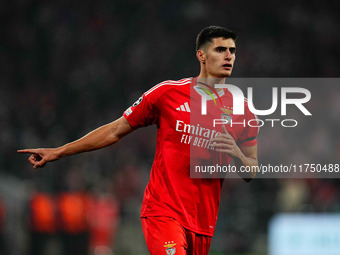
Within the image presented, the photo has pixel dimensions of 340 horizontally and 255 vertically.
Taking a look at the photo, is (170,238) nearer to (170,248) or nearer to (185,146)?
(170,248)

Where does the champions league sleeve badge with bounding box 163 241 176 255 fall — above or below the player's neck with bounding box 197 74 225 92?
below

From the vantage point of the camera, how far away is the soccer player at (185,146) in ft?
16.8

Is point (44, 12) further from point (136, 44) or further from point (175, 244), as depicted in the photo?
point (175, 244)

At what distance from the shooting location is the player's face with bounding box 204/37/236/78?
209 inches

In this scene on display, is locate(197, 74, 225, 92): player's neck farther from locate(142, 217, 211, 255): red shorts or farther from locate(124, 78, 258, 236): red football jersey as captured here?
locate(142, 217, 211, 255): red shorts

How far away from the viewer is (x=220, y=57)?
534 centimetres

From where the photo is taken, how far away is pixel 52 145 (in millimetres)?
15328

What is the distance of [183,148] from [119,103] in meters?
13.9

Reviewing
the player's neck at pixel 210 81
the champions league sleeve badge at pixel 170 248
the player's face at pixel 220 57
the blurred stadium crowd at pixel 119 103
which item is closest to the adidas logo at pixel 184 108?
the player's neck at pixel 210 81

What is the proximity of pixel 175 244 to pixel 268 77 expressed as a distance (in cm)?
1455

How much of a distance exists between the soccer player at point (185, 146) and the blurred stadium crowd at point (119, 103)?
806 centimetres

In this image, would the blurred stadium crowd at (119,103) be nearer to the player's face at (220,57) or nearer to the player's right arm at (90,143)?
the player's right arm at (90,143)

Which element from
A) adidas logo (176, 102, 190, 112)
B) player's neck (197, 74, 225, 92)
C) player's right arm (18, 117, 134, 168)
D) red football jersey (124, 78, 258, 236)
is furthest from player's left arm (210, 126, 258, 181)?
player's right arm (18, 117, 134, 168)

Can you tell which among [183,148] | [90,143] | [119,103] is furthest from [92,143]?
[119,103]
